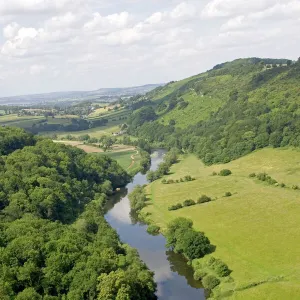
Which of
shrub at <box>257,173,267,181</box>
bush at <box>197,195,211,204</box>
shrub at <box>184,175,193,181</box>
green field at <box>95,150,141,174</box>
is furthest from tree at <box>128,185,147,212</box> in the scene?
green field at <box>95,150,141,174</box>

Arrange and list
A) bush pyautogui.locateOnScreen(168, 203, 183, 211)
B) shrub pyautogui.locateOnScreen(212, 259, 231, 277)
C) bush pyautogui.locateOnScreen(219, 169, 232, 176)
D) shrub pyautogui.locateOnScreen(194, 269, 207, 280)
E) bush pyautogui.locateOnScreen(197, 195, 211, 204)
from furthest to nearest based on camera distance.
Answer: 1. bush pyautogui.locateOnScreen(219, 169, 232, 176)
2. bush pyautogui.locateOnScreen(197, 195, 211, 204)
3. bush pyautogui.locateOnScreen(168, 203, 183, 211)
4. shrub pyautogui.locateOnScreen(194, 269, 207, 280)
5. shrub pyautogui.locateOnScreen(212, 259, 231, 277)

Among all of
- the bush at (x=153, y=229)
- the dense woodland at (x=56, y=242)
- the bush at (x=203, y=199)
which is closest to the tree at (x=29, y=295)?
the dense woodland at (x=56, y=242)

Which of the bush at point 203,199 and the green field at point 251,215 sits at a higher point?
the bush at point 203,199

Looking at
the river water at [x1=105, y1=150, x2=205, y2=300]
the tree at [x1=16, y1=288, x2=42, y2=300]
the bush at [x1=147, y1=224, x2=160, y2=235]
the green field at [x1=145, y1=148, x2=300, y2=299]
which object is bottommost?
the river water at [x1=105, y1=150, x2=205, y2=300]

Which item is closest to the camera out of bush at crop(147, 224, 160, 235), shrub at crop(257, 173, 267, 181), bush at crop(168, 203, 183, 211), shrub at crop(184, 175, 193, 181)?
bush at crop(147, 224, 160, 235)

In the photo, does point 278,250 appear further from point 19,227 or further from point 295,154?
point 295,154

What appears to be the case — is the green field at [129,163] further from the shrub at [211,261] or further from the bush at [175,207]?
the shrub at [211,261]

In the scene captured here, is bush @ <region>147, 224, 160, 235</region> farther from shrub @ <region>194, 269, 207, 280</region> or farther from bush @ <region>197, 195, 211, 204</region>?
shrub @ <region>194, 269, 207, 280</region>
